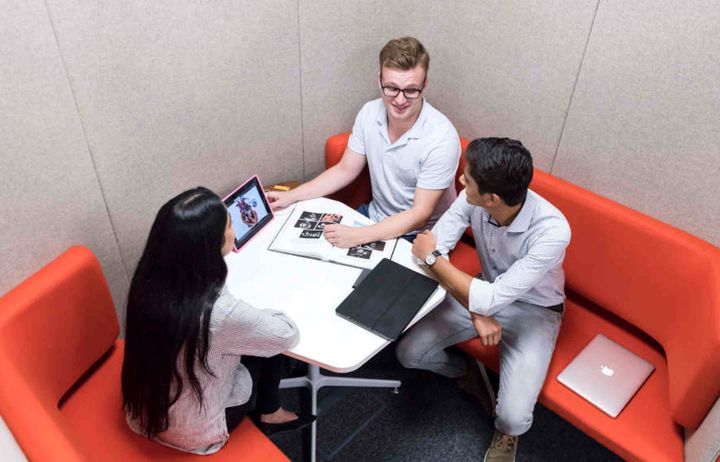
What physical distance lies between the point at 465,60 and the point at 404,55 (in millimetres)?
581

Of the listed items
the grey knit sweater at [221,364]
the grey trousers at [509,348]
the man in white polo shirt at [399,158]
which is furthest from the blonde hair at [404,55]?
the grey knit sweater at [221,364]

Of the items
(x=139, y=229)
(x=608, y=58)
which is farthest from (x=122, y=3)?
(x=608, y=58)

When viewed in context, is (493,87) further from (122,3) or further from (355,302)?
(122,3)

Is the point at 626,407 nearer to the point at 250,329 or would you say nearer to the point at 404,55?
the point at 250,329

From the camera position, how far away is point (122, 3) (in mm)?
1568

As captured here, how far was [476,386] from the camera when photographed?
2213 mm

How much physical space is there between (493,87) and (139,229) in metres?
1.70

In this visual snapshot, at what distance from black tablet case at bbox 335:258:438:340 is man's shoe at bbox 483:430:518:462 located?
2.45 feet

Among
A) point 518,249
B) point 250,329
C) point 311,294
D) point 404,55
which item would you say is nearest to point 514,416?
point 518,249

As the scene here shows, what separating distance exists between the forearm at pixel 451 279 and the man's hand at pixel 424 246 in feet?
0.16

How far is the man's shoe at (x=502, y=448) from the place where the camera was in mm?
1899

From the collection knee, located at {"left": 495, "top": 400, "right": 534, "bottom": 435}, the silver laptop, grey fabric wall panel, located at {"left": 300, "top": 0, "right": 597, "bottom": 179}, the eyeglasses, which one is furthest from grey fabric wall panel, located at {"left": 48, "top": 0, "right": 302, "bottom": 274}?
the silver laptop

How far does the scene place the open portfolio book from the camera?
1.75 m

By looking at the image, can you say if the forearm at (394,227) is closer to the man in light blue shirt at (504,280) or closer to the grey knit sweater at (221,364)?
the man in light blue shirt at (504,280)
